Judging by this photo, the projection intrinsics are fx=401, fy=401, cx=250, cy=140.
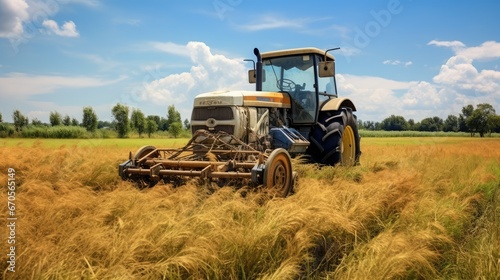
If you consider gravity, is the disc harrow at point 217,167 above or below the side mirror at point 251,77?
below

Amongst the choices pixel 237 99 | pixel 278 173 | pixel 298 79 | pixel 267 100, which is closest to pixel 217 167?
pixel 278 173

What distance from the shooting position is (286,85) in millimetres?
8531

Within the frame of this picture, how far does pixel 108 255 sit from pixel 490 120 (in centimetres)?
6999

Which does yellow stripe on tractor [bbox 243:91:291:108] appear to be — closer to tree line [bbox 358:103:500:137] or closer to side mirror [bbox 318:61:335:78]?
side mirror [bbox 318:61:335:78]

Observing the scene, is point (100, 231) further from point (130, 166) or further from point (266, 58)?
point (266, 58)

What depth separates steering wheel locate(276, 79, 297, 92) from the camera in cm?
852

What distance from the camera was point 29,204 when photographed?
457cm

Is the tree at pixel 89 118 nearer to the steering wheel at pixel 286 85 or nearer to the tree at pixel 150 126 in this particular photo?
the tree at pixel 150 126

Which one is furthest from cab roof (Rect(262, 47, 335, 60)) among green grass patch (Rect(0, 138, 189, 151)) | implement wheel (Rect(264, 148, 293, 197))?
green grass patch (Rect(0, 138, 189, 151))

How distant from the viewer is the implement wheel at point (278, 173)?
532 cm

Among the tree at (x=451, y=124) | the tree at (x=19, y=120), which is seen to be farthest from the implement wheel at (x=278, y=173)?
the tree at (x=451, y=124)

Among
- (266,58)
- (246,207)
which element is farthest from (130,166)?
(266,58)

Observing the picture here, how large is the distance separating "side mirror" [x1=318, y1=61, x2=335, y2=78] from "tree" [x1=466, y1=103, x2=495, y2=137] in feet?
207

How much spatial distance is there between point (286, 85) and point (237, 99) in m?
1.86
